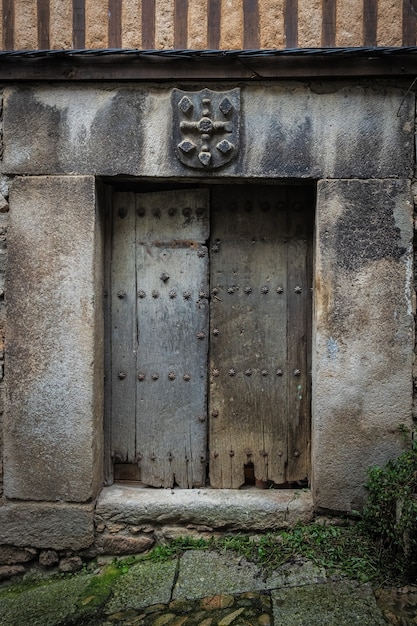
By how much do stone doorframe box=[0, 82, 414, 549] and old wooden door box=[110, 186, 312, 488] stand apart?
0.23m

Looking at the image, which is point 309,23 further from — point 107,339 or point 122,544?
point 122,544

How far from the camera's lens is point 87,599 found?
8.59 feet

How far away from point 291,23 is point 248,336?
5.47 feet

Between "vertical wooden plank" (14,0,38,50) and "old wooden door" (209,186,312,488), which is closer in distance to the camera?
"vertical wooden plank" (14,0,38,50)

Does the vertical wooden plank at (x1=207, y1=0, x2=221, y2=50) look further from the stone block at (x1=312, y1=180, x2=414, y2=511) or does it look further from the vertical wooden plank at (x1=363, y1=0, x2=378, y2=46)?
the stone block at (x1=312, y1=180, x2=414, y2=511)

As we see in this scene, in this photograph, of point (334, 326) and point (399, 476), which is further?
point (334, 326)

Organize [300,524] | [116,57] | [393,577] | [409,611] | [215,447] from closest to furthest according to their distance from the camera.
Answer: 1. [409,611]
2. [393,577]
3. [116,57]
4. [300,524]
5. [215,447]

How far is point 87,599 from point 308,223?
2.28 m

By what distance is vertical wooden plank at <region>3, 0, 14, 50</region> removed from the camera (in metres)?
2.81

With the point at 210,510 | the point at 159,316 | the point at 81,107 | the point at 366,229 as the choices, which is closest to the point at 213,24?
the point at 81,107

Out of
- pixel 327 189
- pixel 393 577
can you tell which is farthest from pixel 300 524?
pixel 327 189

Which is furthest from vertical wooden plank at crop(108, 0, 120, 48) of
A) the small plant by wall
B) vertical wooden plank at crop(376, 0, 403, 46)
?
the small plant by wall

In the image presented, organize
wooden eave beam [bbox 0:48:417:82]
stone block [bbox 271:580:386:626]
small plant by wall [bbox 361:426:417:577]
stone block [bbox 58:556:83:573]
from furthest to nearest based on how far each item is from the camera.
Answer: stone block [bbox 58:556:83:573] → wooden eave beam [bbox 0:48:417:82] → small plant by wall [bbox 361:426:417:577] → stone block [bbox 271:580:386:626]

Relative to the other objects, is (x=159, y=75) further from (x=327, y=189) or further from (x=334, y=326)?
(x=334, y=326)
